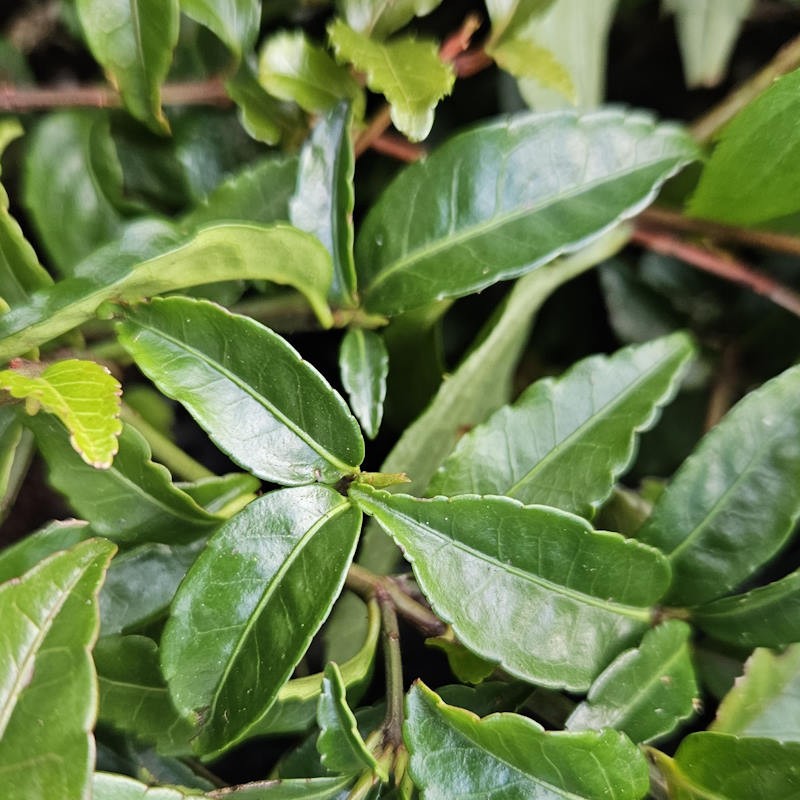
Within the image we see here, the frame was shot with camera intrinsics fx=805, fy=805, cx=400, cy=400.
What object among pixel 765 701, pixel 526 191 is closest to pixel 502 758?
pixel 765 701

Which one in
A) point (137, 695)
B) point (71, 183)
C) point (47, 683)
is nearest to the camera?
point (47, 683)

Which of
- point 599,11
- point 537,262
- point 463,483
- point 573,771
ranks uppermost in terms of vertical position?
point 599,11

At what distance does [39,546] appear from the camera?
1.46 ft

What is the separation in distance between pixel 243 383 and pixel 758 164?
374 millimetres

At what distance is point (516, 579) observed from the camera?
0.44 m

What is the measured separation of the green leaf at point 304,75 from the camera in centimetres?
52

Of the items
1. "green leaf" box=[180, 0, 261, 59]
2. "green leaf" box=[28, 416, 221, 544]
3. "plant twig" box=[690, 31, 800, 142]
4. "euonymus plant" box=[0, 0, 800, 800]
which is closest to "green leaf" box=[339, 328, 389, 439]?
"euonymus plant" box=[0, 0, 800, 800]

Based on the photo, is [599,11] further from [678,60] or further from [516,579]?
[516,579]

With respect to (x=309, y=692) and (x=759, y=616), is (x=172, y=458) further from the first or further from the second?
(x=759, y=616)

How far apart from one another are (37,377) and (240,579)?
154mm

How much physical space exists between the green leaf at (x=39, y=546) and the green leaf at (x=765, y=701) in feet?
1.31

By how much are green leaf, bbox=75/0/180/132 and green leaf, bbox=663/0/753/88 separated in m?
0.45

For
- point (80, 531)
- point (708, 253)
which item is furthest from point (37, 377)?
point (708, 253)

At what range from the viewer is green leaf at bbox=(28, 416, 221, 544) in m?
0.44
